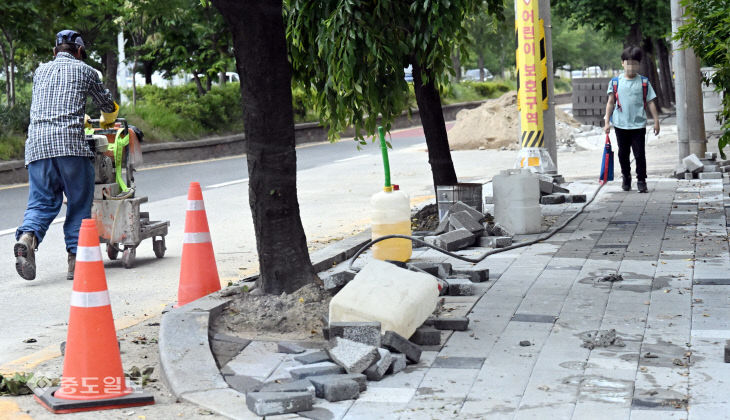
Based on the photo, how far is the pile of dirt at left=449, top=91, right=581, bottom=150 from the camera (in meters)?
26.2

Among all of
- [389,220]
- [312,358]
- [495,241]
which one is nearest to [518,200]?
[495,241]

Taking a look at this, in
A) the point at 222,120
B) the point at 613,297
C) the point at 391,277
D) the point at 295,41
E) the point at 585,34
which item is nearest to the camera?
the point at 391,277

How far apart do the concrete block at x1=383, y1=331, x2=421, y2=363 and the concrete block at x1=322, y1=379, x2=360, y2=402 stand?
1.66 ft

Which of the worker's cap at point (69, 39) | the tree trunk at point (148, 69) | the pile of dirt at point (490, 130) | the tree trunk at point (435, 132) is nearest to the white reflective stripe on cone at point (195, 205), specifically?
the worker's cap at point (69, 39)

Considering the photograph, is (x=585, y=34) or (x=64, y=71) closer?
(x=64, y=71)

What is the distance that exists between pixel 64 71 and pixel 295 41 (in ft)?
6.51

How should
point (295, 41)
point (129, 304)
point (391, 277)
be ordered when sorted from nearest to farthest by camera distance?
point (391, 277)
point (129, 304)
point (295, 41)

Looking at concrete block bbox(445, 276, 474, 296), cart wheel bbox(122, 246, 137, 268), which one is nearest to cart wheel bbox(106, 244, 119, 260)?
cart wheel bbox(122, 246, 137, 268)

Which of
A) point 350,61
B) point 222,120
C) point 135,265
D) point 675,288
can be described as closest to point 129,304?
point 135,265

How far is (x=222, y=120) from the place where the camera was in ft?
90.5

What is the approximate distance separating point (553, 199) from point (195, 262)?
6.17 m

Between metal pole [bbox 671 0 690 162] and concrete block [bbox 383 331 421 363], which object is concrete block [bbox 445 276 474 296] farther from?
metal pole [bbox 671 0 690 162]

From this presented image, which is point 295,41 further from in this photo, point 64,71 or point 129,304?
point 129,304

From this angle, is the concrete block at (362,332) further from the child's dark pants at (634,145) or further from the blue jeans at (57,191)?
the child's dark pants at (634,145)
